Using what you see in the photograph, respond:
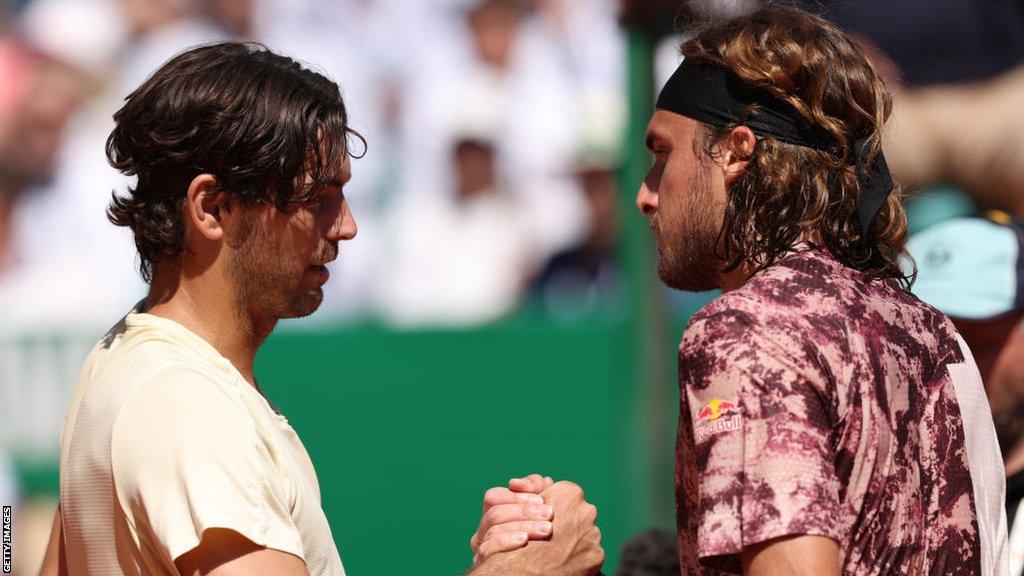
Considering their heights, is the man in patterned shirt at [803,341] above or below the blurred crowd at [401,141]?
below

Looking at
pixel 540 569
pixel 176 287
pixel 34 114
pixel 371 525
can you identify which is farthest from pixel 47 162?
pixel 540 569

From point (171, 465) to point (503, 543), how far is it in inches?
23.8

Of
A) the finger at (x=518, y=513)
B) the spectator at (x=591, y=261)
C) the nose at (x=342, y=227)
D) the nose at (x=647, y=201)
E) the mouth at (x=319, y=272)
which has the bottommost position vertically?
the finger at (x=518, y=513)

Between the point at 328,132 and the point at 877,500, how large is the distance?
1093mm

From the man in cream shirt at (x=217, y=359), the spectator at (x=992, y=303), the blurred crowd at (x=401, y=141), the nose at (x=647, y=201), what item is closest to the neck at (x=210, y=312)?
the man in cream shirt at (x=217, y=359)

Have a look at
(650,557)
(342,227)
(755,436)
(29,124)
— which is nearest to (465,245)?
(29,124)

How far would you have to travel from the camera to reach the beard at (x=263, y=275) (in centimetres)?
220

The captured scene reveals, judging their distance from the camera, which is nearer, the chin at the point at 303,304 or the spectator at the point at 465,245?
the chin at the point at 303,304

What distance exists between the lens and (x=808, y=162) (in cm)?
203

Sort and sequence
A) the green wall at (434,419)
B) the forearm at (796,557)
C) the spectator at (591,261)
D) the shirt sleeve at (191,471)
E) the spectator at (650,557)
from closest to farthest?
1. the forearm at (796,557)
2. the shirt sleeve at (191,471)
3. the spectator at (650,557)
4. the green wall at (434,419)
5. the spectator at (591,261)

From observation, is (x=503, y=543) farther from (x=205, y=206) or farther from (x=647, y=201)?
(x=205, y=206)

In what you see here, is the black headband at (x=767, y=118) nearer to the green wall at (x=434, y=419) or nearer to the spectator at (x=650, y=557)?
the spectator at (x=650, y=557)

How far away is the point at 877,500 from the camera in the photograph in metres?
1.85

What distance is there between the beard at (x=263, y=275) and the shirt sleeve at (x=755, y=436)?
29.6 inches
